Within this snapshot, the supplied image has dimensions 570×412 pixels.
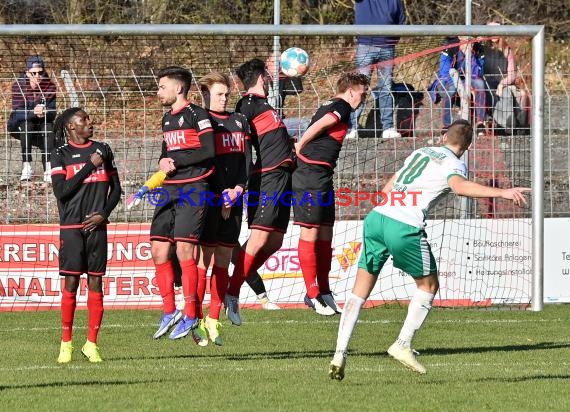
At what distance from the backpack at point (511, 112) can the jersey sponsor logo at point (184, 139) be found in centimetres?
619

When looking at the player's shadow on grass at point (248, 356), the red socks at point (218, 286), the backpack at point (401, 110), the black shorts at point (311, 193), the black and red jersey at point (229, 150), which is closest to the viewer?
the player's shadow on grass at point (248, 356)

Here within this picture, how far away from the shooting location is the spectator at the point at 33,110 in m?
15.2

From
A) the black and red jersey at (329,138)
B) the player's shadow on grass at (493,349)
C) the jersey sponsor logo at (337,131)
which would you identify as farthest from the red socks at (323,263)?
the player's shadow on grass at (493,349)

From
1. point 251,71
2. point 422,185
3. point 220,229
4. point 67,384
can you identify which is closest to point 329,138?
point 251,71

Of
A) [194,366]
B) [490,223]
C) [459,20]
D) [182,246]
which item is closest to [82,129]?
[182,246]

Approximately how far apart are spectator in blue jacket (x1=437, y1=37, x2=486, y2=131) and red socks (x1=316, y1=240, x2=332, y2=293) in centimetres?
329

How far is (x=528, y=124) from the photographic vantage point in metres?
15.9

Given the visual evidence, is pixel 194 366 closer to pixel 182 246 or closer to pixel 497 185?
pixel 182 246

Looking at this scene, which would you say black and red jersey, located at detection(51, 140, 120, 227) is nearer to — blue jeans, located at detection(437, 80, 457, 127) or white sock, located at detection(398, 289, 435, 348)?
white sock, located at detection(398, 289, 435, 348)

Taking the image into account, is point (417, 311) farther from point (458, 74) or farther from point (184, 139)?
point (458, 74)

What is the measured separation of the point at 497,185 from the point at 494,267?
1.16 m

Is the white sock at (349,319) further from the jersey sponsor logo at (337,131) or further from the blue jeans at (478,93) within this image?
the blue jeans at (478,93)

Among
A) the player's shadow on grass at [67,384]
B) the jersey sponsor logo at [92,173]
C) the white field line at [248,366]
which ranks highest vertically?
the jersey sponsor logo at [92,173]

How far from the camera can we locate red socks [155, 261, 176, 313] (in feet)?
35.3
